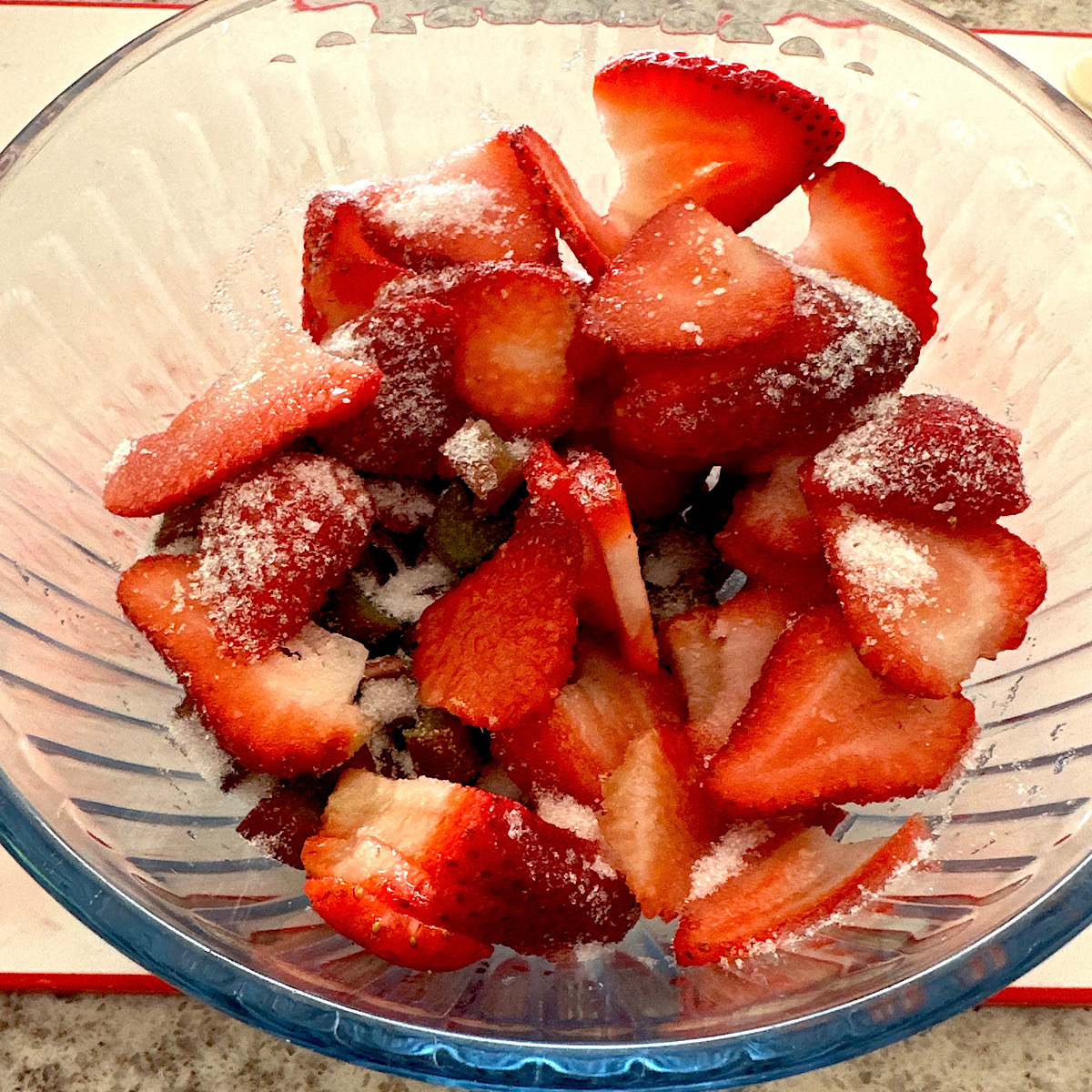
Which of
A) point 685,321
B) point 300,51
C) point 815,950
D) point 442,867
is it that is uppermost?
point 300,51

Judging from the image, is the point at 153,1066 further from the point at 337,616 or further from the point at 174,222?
the point at 174,222

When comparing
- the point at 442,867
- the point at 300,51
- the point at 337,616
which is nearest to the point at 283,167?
the point at 300,51

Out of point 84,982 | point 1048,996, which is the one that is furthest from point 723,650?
point 84,982

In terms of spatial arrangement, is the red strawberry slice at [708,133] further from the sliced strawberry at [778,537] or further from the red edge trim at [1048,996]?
the red edge trim at [1048,996]

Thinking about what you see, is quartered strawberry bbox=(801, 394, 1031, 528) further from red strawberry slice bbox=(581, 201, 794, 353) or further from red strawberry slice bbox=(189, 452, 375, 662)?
red strawberry slice bbox=(189, 452, 375, 662)

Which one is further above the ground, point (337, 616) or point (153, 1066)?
point (337, 616)

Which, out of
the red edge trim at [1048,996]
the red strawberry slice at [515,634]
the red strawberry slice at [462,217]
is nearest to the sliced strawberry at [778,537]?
the red strawberry slice at [515,634]

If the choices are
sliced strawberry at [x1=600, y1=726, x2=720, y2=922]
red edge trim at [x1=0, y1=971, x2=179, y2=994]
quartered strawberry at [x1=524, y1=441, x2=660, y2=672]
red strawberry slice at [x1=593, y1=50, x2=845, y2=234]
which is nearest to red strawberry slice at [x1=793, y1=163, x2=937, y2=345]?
red strawberry slice at [x1=593, y1=50, x2=845, y2=234]
